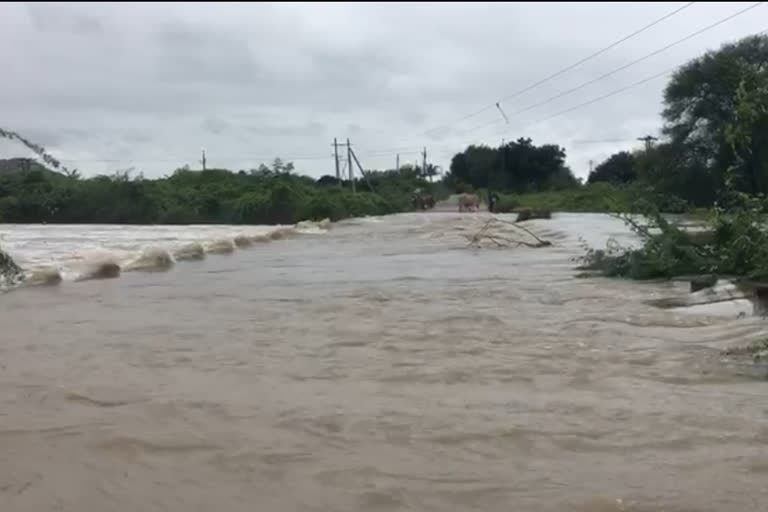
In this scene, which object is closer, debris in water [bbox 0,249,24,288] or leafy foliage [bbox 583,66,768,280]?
leafy foliage [bbox 583,66,768,280]

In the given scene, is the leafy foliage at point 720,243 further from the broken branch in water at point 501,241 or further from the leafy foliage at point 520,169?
the leafy foliage at point 520,169

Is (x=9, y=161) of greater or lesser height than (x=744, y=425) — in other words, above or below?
above

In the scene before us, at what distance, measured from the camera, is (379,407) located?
Answer: 16.3 ft

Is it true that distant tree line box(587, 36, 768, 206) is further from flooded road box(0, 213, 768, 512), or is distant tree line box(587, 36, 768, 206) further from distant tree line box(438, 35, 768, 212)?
flooded road box(0, 213, 768, 512)

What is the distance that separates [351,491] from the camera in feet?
12.0

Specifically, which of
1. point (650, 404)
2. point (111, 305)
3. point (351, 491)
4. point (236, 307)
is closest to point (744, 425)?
point (650, 404)

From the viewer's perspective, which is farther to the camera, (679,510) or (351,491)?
(351,491)

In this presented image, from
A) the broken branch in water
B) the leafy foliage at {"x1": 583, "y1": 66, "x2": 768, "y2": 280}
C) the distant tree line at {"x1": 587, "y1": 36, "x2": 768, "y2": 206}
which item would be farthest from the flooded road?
the distant tree line at {"x1": 587, "y1": 36, "x2": 768, "y2": 206}

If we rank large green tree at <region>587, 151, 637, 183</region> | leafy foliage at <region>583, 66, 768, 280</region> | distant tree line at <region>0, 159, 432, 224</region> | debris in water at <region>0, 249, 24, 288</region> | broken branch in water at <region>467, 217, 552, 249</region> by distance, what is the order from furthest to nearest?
large green tree at <region>587, 151, 637, 183</region> → distant tree line at <region>0, 159, 432, 224</region> → broken branch in water at <region>467, 217, 552, 249</region> → debris in water at <region>0, 249, 24, 288</region> → leafy foliage at <region>583, 66, 768, 280</region>

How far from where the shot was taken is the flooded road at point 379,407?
3.64 m

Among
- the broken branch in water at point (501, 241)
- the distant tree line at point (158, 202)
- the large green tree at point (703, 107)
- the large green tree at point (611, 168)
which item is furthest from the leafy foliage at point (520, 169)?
the broken branch in water at point (501, 241)

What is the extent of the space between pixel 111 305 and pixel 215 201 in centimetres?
4624

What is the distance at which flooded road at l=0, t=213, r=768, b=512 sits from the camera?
3.64m

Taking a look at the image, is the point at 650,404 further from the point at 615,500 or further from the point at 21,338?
the point at 21,338
